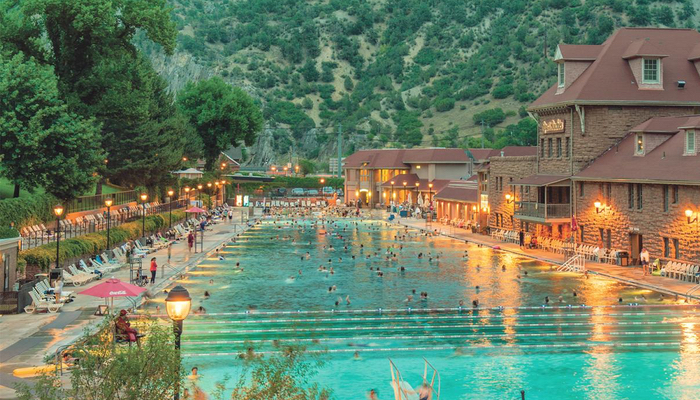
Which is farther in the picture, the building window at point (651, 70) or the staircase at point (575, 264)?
the building window at point (651, 70)

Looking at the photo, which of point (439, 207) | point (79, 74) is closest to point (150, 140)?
point (79, 74)

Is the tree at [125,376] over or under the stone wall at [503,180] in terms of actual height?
under

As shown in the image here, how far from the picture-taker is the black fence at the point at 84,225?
147ft

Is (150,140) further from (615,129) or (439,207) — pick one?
(615,129)

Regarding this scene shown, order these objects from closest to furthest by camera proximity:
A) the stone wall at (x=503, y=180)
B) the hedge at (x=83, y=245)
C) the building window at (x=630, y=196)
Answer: the hedge at (x=83, y=245), the building window at (x=630, y=196), the stone wall at (x=503, y=180)

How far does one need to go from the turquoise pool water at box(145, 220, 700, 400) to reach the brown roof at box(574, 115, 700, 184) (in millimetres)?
6973

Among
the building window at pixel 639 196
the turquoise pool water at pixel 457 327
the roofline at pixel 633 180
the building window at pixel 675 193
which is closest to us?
the turquoise pool water at pixel 457 327

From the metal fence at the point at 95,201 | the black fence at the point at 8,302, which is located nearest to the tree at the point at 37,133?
the metal fence at the point at 95,201

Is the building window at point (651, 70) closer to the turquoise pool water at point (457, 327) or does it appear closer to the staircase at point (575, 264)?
the staircase at point (575, 264)

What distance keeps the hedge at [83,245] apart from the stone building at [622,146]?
94.1 feet

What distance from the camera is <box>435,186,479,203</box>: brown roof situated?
8193cm

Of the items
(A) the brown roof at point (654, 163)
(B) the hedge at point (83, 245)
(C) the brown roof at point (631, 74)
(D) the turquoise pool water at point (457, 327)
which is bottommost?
(D) the turquoise pool water at point (457, 327)

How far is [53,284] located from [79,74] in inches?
867

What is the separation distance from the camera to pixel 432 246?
6712 centimetres
